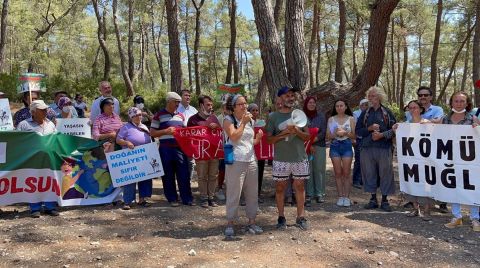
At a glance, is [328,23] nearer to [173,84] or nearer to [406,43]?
[406,43]

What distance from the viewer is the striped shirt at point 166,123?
24.1 ft

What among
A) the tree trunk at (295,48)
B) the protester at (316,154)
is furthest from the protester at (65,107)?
the protester at (316,154)

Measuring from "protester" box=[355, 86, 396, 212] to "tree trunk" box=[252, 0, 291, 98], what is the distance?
7.79 ft

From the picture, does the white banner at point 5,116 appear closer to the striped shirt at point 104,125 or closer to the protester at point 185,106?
the striped shirt at point 104,125

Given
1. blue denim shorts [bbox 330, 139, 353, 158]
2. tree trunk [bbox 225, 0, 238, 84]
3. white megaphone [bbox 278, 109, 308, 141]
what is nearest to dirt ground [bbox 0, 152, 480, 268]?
blue denim shorts [bbox 330, 139, 353, 158]

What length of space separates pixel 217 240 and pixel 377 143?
9.96 ft

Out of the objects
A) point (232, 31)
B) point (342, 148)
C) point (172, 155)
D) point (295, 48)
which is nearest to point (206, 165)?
point (172, 155)

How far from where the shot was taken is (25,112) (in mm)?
7645

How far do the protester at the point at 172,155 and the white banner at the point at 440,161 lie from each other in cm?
345

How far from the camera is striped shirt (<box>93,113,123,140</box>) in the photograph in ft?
23.7

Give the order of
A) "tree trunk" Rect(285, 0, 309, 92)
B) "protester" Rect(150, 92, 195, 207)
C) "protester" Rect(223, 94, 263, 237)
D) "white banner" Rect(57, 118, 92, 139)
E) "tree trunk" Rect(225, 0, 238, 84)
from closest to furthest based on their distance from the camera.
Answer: "protester" Rect(223, 94, 263, 237), "protester" Rect(150, 92, 195, 207), "white banner" Rect(57, 118, 92, 139), "tree trunk" Rect(285, 0, 309, 92), "tree trunk" Rect(225, 0, 238, 84)

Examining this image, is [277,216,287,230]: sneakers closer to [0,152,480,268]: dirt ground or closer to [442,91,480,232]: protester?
[0,152,480,268]: dirt ground

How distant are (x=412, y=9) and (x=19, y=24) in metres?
26.9

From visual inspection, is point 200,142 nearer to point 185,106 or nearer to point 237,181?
point 185,106
